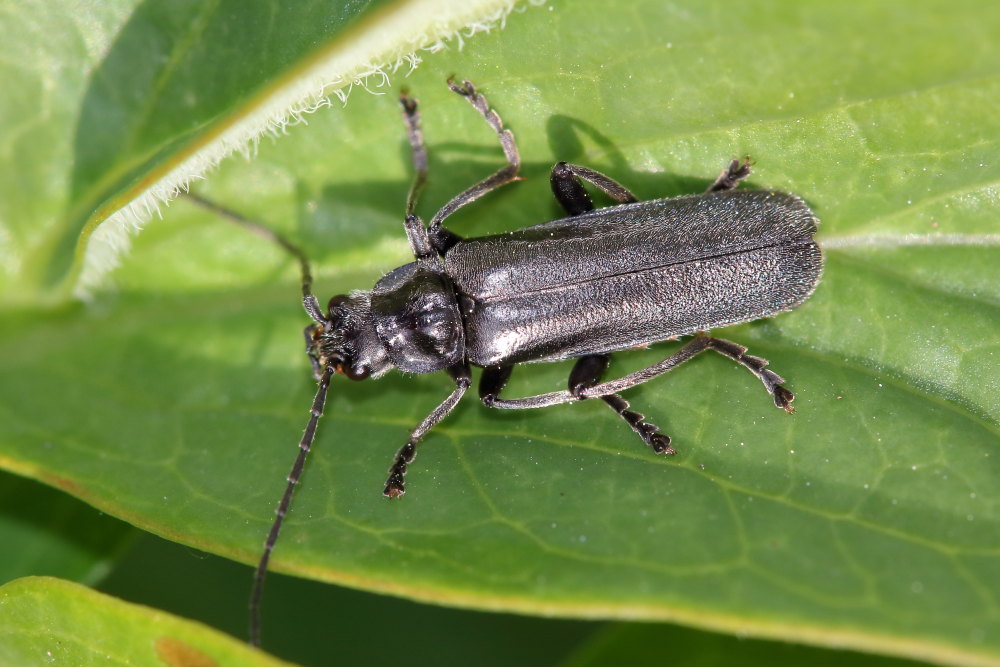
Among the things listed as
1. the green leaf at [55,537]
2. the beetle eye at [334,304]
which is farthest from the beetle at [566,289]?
the green leaf at [55,537]

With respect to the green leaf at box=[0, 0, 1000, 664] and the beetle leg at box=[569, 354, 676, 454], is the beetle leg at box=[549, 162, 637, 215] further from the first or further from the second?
the beetle leg at box=[569, 354, 676, 454]

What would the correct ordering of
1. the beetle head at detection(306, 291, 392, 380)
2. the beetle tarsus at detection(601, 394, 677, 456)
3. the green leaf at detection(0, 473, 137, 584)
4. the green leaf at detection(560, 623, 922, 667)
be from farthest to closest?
the green leaf at detection(0, 473, 137, 584)
the beetle head at detection(306, 291, 392, 380)
the green leaf at detection(560, 623, 922, 667)
the beetle tarsus at detection(601, 394, 677, 456)

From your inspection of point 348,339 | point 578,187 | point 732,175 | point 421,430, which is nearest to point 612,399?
point 421,430

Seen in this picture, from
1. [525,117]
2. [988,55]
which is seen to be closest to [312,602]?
[525,117]

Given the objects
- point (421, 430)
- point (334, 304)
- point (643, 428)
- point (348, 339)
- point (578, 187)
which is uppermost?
point (578, 187)

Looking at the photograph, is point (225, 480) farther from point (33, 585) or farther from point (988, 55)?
point (988, 55)

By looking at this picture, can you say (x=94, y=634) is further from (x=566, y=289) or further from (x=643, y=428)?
Result: (x=566, y=289)

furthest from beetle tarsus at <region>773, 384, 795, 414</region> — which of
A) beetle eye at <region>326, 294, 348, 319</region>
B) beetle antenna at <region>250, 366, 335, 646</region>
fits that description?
beetle eye at <region>326, 294, 348, 319</region>
